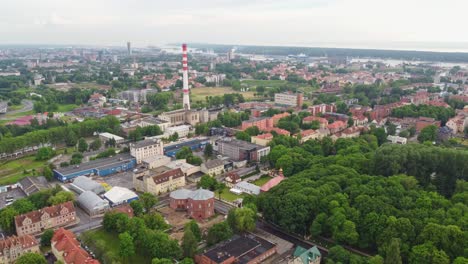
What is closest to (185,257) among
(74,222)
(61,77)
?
(74,222)

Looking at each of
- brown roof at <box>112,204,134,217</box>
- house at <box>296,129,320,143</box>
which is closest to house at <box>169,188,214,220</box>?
brown roof at <box>112,204,134,217</box>

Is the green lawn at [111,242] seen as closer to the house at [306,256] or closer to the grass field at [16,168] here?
the house at [306,256]

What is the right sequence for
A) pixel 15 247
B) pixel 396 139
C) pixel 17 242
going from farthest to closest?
pixel 396 139, pixel 17 242, pixel 15 247

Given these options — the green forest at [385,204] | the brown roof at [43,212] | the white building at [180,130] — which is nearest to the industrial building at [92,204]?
the brown roof at [43,212]

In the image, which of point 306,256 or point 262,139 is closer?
point 306,256

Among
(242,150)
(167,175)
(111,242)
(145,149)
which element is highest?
(242,150)

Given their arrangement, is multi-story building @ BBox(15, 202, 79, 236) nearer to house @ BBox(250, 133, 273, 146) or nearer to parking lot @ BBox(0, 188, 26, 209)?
parking lot @ BBox(0, 188, 26, 209)

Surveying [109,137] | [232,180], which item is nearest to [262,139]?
[232,180]

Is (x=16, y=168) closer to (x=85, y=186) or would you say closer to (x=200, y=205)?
(x=85, y=186)
